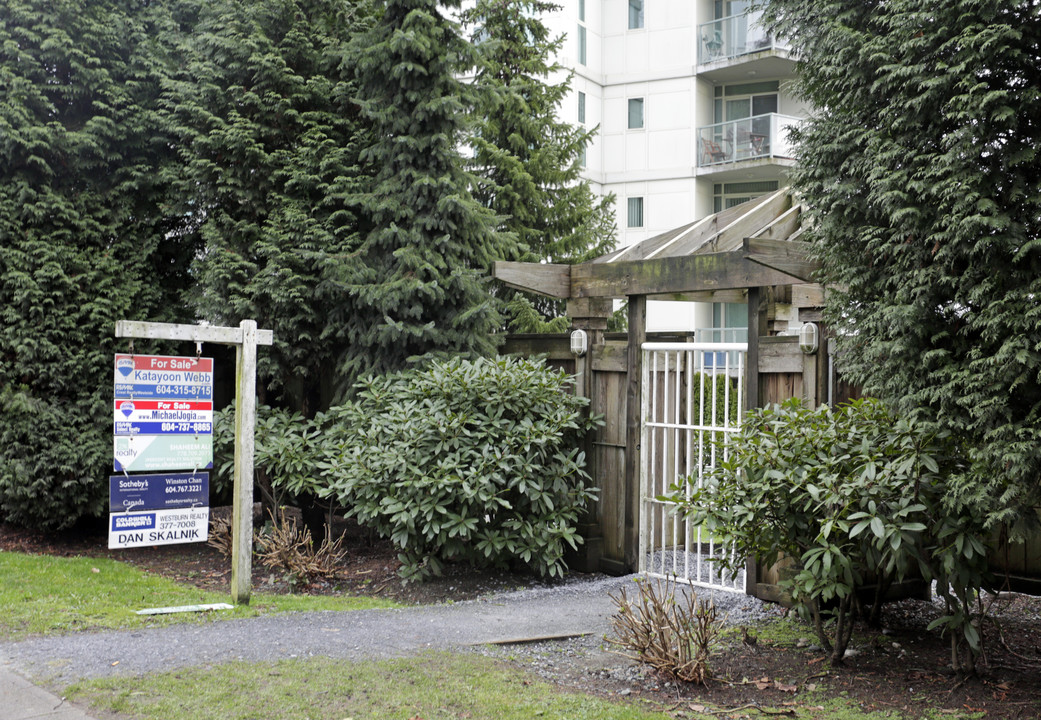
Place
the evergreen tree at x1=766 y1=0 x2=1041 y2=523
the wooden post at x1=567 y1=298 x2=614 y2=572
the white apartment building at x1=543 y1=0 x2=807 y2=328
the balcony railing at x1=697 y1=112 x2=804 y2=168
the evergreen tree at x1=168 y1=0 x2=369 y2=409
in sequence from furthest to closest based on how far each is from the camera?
the white apartment building at x1=543 y1=0 x2=807 y2=328 < the balcony railing at x1=697 y1=112 x2=804 y2=168 < the evergreen tree at x1=168 y1=0 x2=369 y2=409 < the wooden post at x1=567 y1=298 x2=614 y2=572 < the evergreen tree at x1=766 y1=0 x2=1041 y2=523

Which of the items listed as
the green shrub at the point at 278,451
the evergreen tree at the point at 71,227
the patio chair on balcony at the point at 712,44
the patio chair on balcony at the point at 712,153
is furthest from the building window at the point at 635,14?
the green shrub at the point at 278,451

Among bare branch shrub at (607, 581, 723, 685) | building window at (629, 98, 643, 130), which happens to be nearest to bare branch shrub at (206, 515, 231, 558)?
bare branch shrub at (607, 581, 723, 685)

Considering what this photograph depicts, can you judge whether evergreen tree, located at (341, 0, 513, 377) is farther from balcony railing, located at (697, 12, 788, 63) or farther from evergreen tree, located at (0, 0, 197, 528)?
balcony railing, located at (697, 12, 788, 63)

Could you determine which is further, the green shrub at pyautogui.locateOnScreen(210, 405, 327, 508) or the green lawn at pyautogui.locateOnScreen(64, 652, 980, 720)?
the green shrub at pyautogui.locateOnScreen(210, 405, 327, 508)

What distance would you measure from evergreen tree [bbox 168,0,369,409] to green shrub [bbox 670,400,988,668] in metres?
5.56

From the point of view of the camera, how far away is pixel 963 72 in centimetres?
468

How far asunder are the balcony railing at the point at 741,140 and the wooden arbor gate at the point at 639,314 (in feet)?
39.8

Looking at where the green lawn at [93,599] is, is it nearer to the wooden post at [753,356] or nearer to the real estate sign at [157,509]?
the real estate sign at [157,509]

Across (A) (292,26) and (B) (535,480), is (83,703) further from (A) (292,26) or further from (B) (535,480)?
(A) (292,26)

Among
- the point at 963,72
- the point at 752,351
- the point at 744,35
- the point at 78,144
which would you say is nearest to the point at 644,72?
the point at 744,35

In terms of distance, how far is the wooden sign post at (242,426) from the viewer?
7281 mm

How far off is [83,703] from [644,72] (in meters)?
20.6

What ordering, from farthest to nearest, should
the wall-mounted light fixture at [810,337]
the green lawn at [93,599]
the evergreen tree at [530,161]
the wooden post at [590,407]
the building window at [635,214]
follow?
the building window at [635,214]
the evergreen tree at [530,161]
the wooden post at [590,407]
the wall-mounted light fixture at [810,337]
the green lawn at [93,599]

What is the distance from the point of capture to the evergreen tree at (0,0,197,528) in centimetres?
987
